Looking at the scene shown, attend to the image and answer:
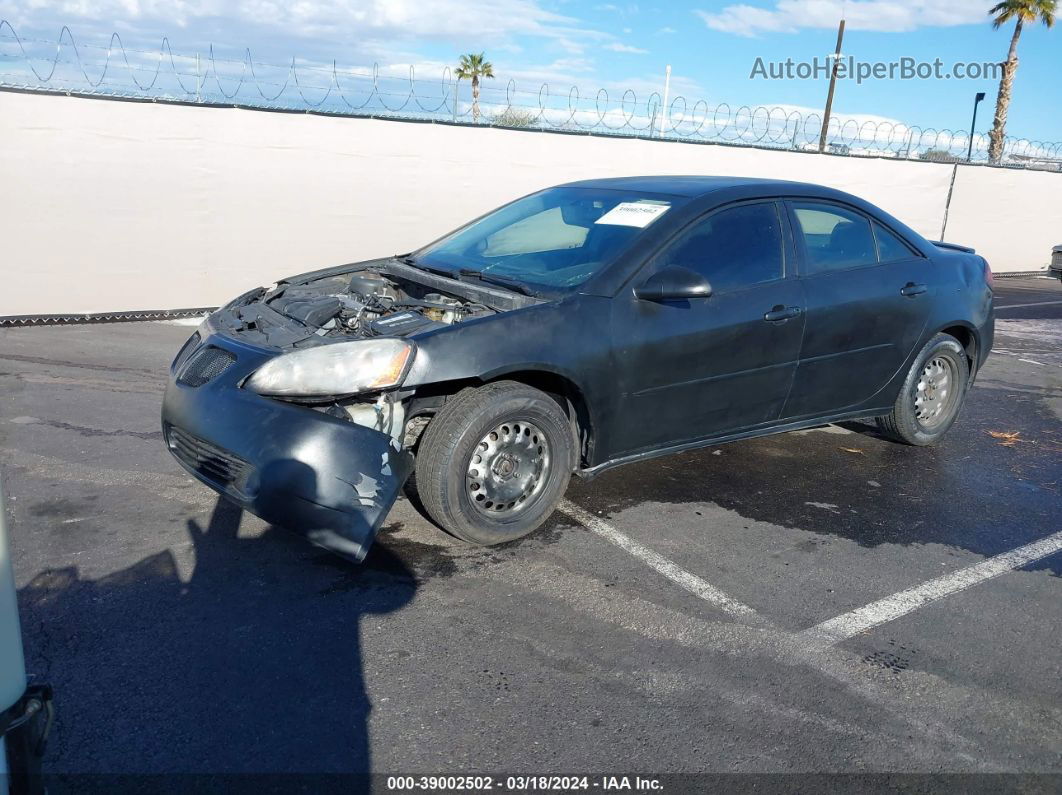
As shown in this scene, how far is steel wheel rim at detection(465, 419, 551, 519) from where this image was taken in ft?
13.3

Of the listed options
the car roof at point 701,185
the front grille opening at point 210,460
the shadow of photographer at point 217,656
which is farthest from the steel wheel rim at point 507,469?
the car roof at point 701,185

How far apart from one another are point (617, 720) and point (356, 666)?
92 centimetres

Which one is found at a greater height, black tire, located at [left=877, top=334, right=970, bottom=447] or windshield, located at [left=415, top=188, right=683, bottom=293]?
windshield, located at [left=415, top=188, right=683, bottom=293]

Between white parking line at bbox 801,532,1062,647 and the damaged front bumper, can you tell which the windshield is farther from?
white parking line at bbox 801,532,1062,647

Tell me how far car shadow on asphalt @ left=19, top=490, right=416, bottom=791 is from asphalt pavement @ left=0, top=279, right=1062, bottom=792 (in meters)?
0.01

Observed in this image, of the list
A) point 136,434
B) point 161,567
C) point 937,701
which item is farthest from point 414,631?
point 136,434

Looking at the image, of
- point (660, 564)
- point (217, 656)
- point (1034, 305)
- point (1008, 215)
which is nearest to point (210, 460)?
point (217, 656)

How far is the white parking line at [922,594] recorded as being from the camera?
11.7ft

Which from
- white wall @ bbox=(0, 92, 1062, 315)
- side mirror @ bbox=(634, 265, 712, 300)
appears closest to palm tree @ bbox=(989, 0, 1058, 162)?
white wall @ bbox=(0, 92, 1062, 315)

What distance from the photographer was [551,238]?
495 cm

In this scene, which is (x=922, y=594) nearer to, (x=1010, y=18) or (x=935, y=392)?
(x=935, y=392)

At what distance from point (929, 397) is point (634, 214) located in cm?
258

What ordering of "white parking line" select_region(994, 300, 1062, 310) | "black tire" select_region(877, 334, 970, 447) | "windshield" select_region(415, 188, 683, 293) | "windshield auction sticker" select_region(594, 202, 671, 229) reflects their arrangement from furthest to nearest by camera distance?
"white parking line" select_region(994, 300, 1062, 310), "black tire" select_region(877, 334, 970, 447), "windshield auction sticker" select_region(594, 202, 671, 229), "windshield" select_region(415, 188, 683, 293)

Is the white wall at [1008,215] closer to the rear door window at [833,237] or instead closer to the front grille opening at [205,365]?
the rear door window at [833,237]
